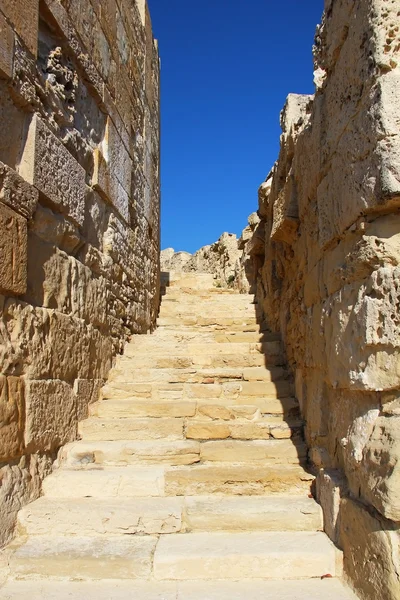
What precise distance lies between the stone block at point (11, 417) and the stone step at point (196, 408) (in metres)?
1.24

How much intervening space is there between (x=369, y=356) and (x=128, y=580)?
1.61 meters

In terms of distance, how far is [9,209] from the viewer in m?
2.88

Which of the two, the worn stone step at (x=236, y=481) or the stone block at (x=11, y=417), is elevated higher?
the stone block at (x=11, y=417)

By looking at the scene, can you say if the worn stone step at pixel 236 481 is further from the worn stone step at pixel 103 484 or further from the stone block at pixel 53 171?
the stone block at pixel 53 171

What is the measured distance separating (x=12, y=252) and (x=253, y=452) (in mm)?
2085

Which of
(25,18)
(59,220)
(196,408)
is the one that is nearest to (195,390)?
(196,408)

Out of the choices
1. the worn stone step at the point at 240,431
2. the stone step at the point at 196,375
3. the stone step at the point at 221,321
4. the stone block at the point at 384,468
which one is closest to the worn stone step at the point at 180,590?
the stone block at the point at 384,468

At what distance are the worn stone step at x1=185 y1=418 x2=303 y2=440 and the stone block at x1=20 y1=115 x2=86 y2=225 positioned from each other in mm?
1874

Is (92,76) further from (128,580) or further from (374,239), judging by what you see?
(128,580)

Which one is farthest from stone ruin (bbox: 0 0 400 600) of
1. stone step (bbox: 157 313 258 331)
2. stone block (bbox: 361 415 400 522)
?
stone step (bbox: 157 313 258 331)

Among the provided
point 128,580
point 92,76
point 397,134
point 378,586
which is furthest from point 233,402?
point 92,76

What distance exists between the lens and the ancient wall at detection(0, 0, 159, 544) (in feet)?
9.53

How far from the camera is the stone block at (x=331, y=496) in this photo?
2.64 metres

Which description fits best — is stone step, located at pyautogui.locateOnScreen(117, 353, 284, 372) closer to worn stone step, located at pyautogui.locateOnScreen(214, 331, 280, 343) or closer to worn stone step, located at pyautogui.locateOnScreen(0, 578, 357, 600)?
worn stone step, located at pyautogui.locateOnScreen(214, 331, 280, 343)
